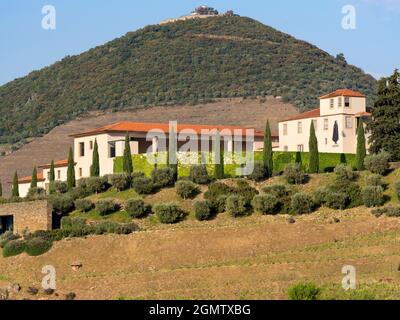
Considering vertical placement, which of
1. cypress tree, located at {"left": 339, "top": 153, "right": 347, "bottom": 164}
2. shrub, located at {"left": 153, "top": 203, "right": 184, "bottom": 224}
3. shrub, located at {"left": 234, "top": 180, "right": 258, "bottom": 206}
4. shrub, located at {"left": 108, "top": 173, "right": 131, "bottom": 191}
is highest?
cypress tree, located at {"left": 339, "top": 153, "right": 347, "bottom": 164}

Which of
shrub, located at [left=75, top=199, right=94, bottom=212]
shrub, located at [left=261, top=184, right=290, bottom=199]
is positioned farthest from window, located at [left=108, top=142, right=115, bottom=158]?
shrub, located at [left=261, top=184, right=290, bottom=199]

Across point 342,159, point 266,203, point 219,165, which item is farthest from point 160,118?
point 266,203

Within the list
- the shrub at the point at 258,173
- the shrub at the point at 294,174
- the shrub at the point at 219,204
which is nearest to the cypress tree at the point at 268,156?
the shrub at the point at 258,173

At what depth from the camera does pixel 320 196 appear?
63.3m

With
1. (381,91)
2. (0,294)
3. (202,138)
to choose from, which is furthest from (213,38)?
(0,294)

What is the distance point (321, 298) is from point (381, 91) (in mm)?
30329

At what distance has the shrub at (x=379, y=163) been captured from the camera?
66.5 m

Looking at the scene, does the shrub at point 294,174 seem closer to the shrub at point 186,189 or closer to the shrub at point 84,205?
the shrub at point 186,189

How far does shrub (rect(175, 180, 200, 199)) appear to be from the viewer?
6769 cm

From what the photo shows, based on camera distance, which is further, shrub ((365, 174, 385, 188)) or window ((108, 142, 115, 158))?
window ((108, 142, 115, 158))

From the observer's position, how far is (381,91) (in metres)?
71.0

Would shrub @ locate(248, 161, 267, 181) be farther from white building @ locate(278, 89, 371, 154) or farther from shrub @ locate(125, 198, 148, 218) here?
white building @ locate(278, 89, 371, 154)

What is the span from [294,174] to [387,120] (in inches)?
289

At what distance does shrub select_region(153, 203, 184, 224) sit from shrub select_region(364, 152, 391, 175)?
1252cm
